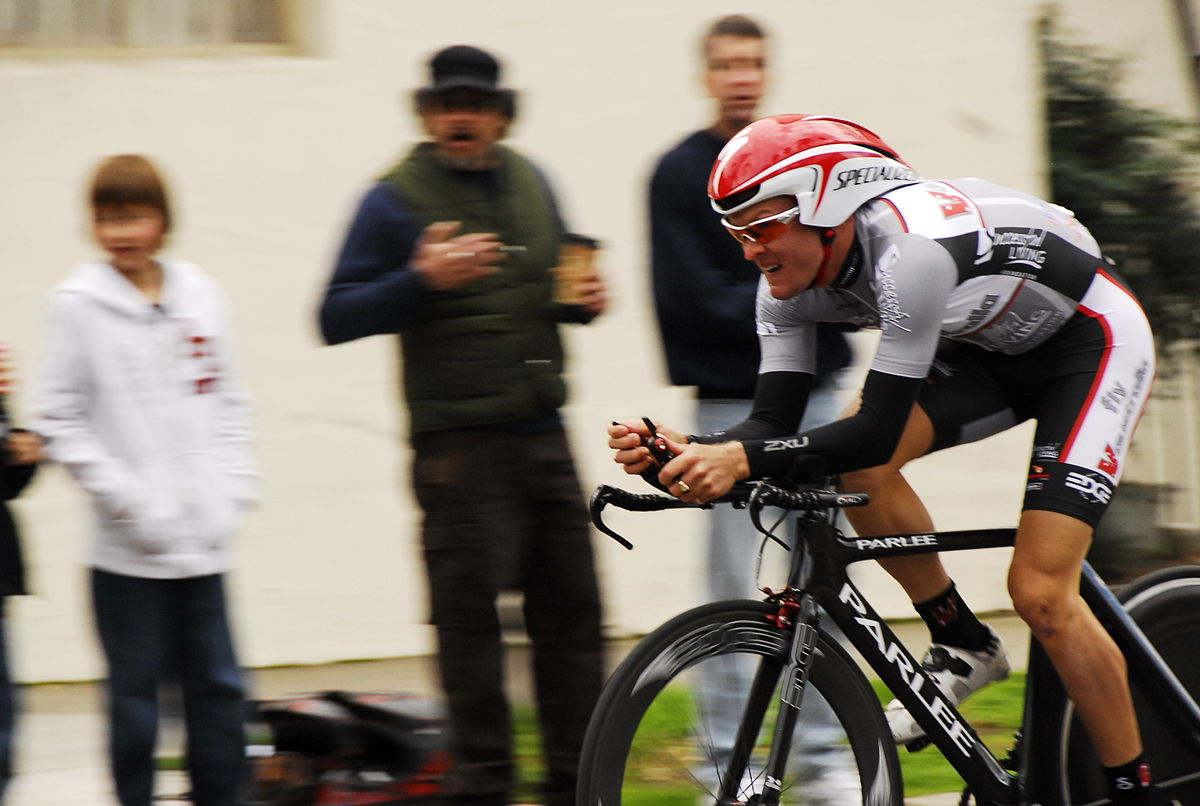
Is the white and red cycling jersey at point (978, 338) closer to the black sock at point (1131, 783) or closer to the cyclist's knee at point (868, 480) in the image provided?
the cyclist's knee at point (868, 480)

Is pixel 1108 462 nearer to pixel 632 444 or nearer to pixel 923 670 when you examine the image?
pixel 923 670

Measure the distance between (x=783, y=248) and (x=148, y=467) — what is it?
1.66 meters

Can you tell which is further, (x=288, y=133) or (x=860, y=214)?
(x=288, y=133)

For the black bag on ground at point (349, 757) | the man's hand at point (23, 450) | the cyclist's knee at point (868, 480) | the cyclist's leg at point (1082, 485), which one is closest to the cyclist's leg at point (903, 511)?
the cyclist's knee at point (868, 480)

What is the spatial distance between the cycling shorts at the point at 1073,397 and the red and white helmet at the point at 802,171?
2.10 feet

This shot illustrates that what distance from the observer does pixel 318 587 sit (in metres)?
6.94

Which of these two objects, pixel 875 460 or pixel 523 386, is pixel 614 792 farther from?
pixel 523 386

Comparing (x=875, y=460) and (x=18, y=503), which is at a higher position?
(x=875, y=460)

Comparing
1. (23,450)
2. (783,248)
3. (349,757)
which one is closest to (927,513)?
(783,248)

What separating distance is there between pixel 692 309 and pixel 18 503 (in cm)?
309

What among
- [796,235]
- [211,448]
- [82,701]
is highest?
[796,235]

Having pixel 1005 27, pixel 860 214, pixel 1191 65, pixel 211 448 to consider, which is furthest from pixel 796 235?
pixel 1191 65

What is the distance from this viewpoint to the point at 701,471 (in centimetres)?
350

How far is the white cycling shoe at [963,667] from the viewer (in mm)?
4203
